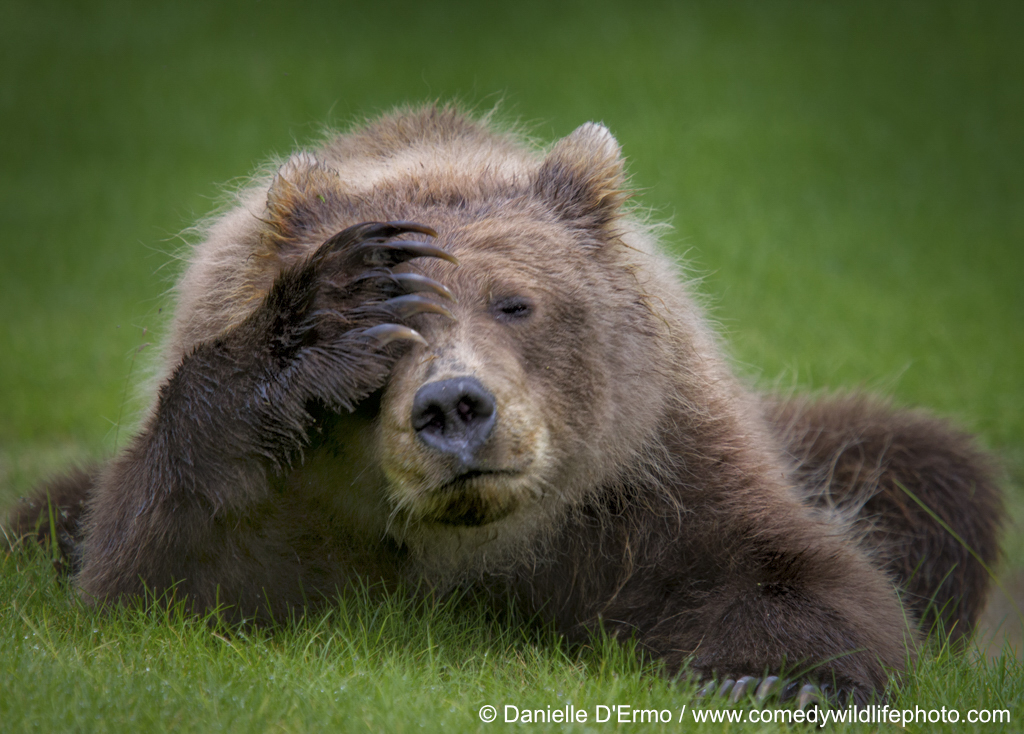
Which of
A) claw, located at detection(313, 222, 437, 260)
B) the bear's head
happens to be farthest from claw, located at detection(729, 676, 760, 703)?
claw, located at detection(313, 222, 437, 260)

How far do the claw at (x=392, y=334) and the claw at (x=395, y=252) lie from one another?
0.86 feet

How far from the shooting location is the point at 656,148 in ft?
42.6

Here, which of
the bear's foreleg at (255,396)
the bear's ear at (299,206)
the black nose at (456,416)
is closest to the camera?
the black nose at (456,416)

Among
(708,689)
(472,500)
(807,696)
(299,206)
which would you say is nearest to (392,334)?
(472,500)

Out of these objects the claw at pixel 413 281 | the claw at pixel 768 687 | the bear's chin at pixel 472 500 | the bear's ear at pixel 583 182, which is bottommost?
the claw at pixel 768 687

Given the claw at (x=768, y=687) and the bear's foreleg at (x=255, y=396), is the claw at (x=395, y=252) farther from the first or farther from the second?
the claw at (x=768, y=687)

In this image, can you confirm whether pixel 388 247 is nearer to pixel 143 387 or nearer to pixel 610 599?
pixel 610 599

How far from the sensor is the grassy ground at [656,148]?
1038 centimetres

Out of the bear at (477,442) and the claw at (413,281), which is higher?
the claw at (413,281)

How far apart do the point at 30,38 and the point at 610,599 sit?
15.4 m

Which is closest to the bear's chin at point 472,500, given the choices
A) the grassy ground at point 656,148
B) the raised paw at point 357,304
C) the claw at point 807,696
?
the raised paw at point 357,304

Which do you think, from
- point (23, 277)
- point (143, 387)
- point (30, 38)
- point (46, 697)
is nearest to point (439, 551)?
point (46, 697)

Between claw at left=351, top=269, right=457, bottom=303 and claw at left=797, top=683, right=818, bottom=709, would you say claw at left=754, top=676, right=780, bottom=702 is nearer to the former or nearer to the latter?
claw at left=797, top=683, right=818, bottom=709

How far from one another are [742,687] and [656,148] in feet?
33.5
